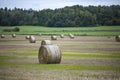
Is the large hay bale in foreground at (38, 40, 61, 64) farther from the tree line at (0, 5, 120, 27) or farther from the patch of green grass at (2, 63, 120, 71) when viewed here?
the tree line at (0, 5, 120, 27)

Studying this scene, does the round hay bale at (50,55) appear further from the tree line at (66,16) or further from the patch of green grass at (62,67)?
the tree line at (66,16)

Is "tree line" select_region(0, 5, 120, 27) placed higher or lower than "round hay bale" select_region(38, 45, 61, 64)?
higher

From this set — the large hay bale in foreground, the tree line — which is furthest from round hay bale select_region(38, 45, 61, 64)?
the tree line

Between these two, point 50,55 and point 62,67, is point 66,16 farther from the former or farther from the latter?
point 62,67

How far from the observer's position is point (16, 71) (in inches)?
463

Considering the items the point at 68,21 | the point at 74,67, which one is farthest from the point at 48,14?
the point at 74,67

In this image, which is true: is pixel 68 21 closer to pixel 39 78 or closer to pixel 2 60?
pixel 2 60

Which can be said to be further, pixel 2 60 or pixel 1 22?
pixel 2 60

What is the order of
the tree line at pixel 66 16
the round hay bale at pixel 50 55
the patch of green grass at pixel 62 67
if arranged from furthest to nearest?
the tree line at pixel 66 16 → the round hay bale at pixel 50 55 → the patch of green grass at pixel 62 67

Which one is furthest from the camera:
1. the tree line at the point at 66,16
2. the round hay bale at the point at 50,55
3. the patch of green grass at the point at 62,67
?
the tree line at the point at 66,16

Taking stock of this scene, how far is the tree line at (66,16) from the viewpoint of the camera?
47.7ft

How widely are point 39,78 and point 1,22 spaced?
12.6 ft

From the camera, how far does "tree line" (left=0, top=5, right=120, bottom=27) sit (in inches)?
572

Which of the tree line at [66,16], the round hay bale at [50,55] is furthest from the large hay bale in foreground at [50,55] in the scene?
the tree line at [66,16]
